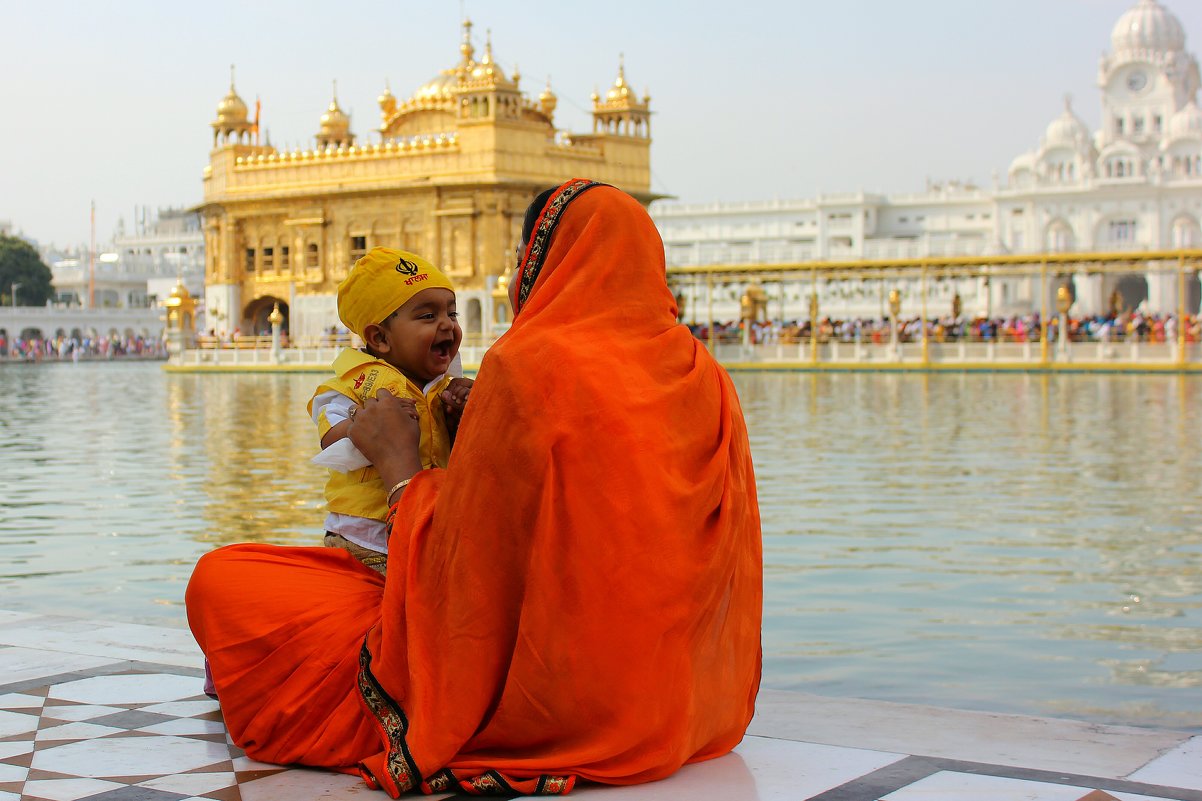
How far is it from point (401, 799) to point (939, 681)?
6.44ft

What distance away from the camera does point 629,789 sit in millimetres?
2518

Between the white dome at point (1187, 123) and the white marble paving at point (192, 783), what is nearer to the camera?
the white marble paving at point (192, 783)

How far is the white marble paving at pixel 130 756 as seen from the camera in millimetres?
2658

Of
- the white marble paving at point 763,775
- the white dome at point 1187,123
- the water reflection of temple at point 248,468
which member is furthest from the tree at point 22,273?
the white marble paving at point 763,775

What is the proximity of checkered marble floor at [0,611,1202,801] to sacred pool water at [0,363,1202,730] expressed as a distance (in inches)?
32.4

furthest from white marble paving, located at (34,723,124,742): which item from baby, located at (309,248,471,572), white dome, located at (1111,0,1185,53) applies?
white dome, located at (1111,0,1185,53)

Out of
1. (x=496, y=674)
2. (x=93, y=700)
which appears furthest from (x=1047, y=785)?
(x=93, y=700)

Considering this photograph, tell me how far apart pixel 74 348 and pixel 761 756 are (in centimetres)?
4881

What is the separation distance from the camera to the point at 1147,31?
68.9 m

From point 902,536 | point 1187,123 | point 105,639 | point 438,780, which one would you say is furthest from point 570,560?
point 1187,123

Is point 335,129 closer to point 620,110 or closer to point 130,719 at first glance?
point 620,110

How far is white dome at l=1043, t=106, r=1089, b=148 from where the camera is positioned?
213 ft

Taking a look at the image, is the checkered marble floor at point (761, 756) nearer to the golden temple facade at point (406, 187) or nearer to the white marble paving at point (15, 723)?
the white marble paving at point (15, 723)

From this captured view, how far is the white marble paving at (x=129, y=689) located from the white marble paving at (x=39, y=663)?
0.43 feet
